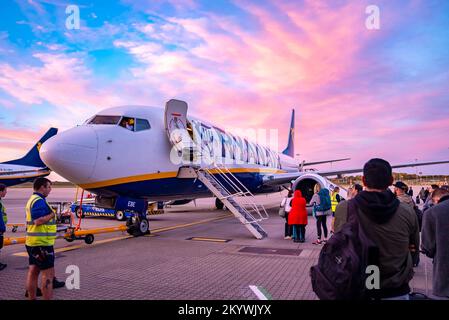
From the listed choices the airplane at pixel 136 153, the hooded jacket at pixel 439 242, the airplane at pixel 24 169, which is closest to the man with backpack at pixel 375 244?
the hooded jacket at pixel 439 242

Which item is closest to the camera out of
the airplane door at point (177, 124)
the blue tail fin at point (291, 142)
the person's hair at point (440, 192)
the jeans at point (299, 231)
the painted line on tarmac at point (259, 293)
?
the person's hair at point (440, 192)

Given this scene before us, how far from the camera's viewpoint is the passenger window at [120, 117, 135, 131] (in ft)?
30.2

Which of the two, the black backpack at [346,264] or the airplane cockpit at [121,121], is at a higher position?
the airplane cockpit at [121,121]

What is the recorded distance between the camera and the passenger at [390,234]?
→ 2.42m

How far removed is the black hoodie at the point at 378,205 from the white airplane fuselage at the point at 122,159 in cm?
686

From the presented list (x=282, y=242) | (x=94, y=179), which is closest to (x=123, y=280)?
(x=94, y=179)

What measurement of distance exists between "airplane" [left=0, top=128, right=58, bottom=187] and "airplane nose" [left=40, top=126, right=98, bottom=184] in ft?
103

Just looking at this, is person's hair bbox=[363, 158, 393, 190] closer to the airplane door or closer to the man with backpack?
the man with backpack

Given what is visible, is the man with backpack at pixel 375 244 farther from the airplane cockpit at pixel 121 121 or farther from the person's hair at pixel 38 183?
the airplane cockpit at pixel 121 121

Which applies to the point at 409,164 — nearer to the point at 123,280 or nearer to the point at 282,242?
the point at 282,242

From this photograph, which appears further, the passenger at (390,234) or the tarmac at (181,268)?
the tarmac at (181,268)

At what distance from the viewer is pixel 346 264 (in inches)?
84.4

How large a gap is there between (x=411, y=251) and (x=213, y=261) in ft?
15.9
